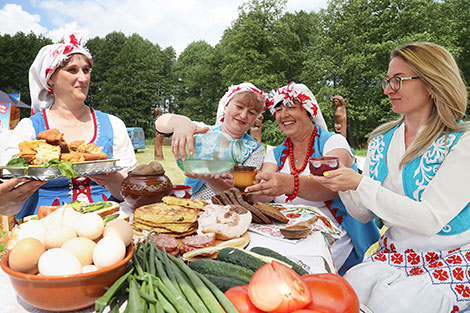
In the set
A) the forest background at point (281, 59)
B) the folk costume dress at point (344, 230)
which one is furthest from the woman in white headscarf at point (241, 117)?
the forest background at point (281, 59)

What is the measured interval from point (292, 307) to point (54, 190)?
93.1 inches

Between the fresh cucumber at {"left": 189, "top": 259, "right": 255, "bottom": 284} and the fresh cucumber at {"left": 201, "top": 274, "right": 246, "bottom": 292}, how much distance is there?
0.02m

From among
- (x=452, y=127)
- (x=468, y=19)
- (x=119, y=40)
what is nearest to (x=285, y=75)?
(x=468, y=19)

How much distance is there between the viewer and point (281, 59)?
25.2 meters

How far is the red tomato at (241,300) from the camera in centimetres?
89

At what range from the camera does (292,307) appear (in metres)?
0.84

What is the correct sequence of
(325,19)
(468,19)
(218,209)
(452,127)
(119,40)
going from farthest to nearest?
(119,40) → (325,19) → (468,19) → (452,127) → (218,209)

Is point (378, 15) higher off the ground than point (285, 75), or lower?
higher

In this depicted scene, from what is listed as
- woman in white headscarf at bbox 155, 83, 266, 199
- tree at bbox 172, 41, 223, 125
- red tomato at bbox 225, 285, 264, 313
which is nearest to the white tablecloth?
red tomato at bbox 225, 285, 264, 313

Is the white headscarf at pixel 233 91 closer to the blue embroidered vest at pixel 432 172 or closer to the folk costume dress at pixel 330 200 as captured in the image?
the folk costume dress at pixel 330 200

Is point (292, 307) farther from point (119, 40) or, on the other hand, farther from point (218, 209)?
point (119, 40)

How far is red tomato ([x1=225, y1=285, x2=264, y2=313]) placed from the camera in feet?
2.91

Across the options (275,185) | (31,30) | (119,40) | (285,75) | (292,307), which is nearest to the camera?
(292,307)

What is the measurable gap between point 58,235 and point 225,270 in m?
0.57
